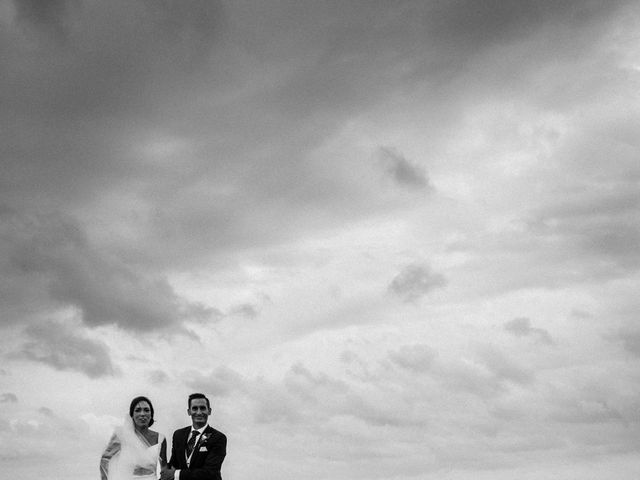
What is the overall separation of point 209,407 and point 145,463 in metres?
2.20

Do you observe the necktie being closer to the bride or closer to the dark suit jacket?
the dark suit jacket

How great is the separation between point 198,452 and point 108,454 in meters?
2.41

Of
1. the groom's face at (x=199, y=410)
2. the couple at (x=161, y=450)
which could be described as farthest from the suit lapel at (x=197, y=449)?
the groom's face at (x=199, y=410)

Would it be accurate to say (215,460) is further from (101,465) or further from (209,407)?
(101,465)

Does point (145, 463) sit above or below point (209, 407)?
below

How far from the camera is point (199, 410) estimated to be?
2036 centimetres

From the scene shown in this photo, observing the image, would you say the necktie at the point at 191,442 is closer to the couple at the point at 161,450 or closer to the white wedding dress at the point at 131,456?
the couple at the point at 161,450

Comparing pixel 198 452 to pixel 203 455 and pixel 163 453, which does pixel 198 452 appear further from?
pixel 163 453

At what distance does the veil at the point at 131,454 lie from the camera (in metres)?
20.3

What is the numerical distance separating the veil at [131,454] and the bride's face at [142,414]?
0.52 m

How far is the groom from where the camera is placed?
67.9ft

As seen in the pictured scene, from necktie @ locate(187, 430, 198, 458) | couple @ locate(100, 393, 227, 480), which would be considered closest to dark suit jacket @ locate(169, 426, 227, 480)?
couple @ locate(100, 393, 227, 480)

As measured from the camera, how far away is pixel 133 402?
19906 mm

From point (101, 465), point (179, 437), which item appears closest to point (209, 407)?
point (179, 437)
